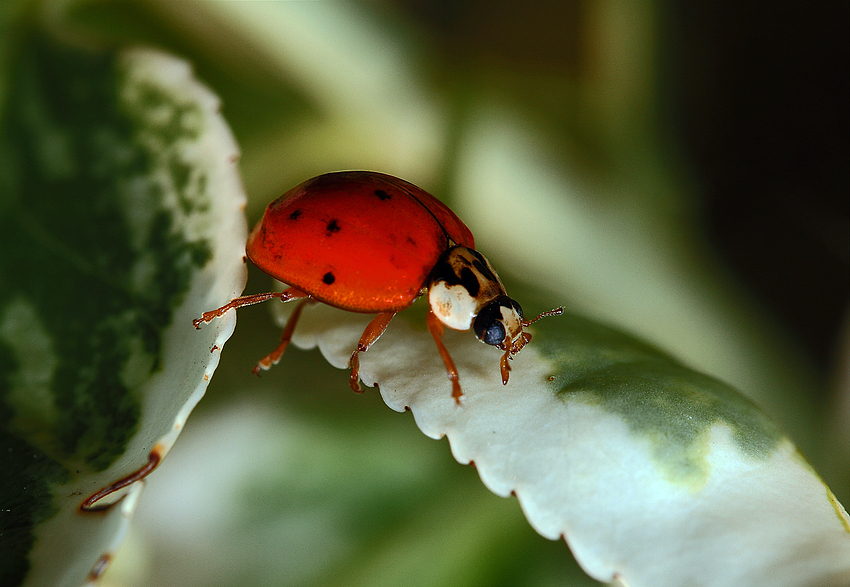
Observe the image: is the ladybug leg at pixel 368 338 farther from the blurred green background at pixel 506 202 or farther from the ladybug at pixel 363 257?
the blurred green background at pixel 506 202

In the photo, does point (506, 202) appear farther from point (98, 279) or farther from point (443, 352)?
point (98, 279)

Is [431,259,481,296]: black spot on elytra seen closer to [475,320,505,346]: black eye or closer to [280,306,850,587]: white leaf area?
[475,320,505,346]: black eye

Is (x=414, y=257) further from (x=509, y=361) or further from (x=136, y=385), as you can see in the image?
(x=136, y=385)

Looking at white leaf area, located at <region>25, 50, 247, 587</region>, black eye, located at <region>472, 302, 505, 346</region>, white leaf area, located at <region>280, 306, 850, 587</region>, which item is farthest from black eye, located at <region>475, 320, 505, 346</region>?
white leaf area, located at <region>25, 50, 247, 587</region>

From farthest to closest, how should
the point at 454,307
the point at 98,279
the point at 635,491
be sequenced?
the point at 454,307, the point at 98,279, the point at 635,491

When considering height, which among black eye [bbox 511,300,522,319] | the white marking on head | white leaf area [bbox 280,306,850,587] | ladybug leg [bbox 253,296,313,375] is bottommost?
ladybug leg [bbox 253,296,313,375]

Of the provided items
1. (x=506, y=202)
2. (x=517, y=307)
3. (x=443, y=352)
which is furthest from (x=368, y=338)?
(x=506, y=202)

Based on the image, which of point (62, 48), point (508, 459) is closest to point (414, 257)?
point (508, 459)
